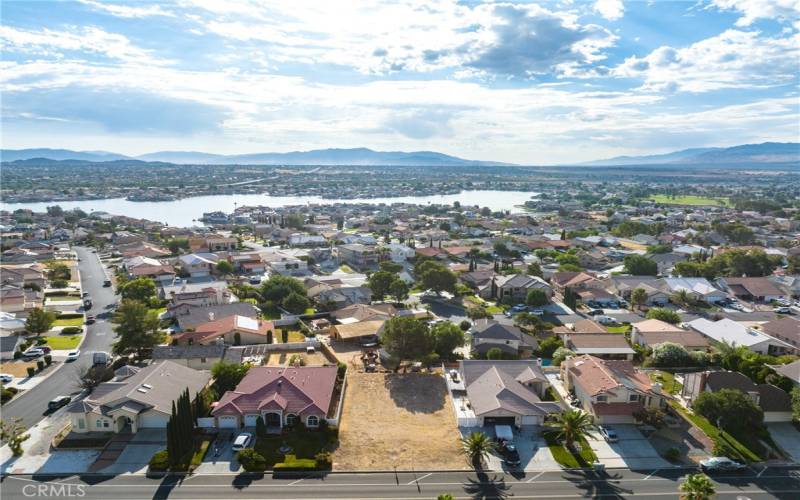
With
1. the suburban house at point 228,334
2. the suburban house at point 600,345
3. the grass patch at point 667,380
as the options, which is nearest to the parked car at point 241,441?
the suburban house at point 228,334

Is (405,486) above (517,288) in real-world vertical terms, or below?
below

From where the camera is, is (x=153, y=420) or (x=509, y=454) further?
(x=153, y=420)

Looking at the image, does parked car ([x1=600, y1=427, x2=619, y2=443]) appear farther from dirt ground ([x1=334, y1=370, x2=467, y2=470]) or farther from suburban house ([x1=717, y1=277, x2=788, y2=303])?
suburban house ([x1=717, y1=277, x2=788, y2=303])

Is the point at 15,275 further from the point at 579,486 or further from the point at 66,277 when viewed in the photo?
the point at 579,486

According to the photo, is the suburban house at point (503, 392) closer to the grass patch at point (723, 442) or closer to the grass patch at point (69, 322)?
the grass patch at point (723, 442)

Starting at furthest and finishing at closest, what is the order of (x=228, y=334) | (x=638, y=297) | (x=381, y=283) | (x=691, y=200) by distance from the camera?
(x=691, y=200) → (x=381, y=283) → (x=638, y=297) → (x=228, y=334)

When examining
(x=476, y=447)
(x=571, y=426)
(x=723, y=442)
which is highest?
(x=571, y=426)

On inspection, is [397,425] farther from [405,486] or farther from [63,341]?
[63,341]

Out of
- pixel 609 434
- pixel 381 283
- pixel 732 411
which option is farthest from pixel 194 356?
pixel 732 411
